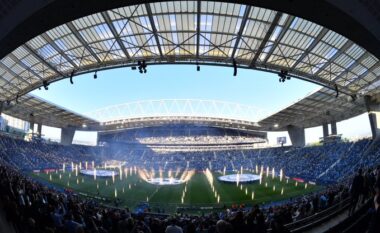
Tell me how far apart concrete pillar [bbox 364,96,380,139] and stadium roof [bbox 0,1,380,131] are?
897 cm

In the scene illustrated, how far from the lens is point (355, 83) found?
3092 centimetres

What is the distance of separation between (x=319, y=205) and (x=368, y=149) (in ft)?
91.3

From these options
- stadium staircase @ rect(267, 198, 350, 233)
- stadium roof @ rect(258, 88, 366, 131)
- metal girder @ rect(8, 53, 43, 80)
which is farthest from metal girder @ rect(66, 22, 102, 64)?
stadium roof @ rect(258, 88, 366, 131)

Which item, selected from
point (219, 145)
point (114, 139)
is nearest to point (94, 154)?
point (114, 139)

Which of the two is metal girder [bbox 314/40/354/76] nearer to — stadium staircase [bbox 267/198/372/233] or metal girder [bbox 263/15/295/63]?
metal girder [bbox 263/15/295/63]

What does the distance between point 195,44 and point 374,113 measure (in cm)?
2795

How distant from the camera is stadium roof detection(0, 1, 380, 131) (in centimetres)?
1888

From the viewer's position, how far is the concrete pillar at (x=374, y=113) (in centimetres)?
3722

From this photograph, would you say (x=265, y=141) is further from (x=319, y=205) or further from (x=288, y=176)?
(x=319, y=205)

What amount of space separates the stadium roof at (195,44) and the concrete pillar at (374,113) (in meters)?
8.97

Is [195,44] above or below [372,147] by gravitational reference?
above

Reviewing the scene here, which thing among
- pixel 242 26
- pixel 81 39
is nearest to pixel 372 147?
pixel 242 26

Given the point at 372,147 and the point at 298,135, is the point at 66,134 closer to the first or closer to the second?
the point at 298,135

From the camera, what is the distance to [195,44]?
2255cm
